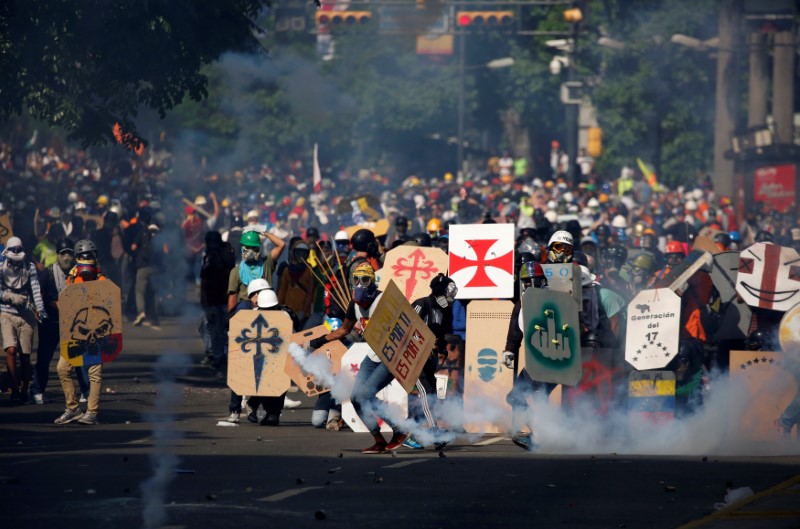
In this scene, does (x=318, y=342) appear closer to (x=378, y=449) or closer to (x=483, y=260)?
(x=378, y=449)

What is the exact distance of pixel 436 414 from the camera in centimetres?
1441

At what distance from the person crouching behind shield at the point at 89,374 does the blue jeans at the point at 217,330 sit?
12.7 ft

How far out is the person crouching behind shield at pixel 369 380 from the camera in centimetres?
1313

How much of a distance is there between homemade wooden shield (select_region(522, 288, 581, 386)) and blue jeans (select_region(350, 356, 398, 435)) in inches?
41.5

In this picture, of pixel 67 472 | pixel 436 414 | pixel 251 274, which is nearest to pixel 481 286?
pixel 436 414

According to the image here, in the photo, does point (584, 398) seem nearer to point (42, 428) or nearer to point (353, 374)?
point (353, 374)

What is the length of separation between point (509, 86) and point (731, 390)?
4901cm

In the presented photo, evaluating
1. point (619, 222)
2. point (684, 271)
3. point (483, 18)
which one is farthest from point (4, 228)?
point (483, 18)

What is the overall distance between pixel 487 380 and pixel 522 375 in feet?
4.65

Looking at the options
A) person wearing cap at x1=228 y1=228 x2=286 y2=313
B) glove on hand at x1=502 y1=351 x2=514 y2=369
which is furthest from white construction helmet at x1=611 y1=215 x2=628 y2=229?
glove on hand at x1=502 y1=351 x2=514 y2=369

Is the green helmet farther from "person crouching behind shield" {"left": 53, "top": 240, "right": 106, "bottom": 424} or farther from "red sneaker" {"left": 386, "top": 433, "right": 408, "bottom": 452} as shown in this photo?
"red sneaker" {"left": 386, "top": 433, "right": 408, "bottom": 452}

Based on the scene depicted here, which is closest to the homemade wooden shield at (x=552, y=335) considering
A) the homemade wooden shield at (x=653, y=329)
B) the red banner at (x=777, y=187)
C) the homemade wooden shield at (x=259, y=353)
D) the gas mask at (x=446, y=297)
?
the gas mask at (x=446, y=297)

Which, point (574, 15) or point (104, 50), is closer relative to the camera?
point (104, 50)

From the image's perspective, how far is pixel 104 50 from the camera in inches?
743
